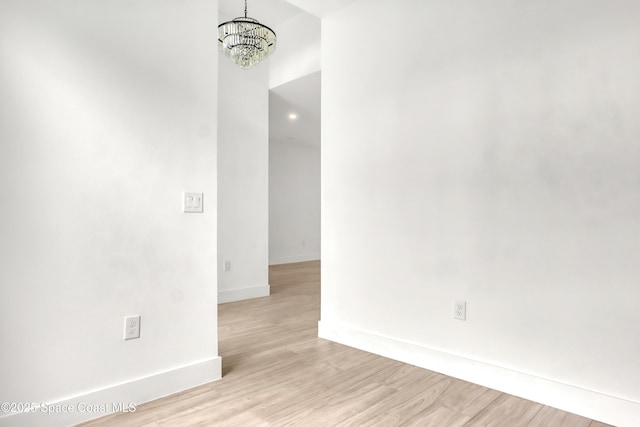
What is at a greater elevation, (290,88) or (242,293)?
(290,88)

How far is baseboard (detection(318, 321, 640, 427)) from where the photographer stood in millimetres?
1786

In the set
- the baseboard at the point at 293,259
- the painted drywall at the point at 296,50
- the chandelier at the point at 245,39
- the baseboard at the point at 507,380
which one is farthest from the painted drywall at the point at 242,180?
the baseboard at the point at 293,259

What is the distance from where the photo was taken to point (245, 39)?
2953mm

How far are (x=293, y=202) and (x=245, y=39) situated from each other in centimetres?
555

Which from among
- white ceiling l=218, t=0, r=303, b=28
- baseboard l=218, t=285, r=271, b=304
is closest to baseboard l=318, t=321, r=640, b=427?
baseboard l=218, t=285, r=271, b=304

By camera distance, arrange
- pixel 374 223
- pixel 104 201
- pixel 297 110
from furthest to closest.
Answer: pixel 297 110, pixel 374 223, pixel 104 201

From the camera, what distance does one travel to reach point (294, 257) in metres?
8.35

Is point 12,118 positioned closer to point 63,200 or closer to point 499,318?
point 63,200

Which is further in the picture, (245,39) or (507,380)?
(245,39)

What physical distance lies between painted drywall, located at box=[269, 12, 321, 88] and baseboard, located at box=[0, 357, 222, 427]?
3242 mm

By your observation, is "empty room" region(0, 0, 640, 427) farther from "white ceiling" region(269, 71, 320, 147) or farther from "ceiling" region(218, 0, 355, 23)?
"white ceiling" region(269, 71, 320, 147)

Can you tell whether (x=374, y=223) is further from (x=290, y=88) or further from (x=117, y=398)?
(x=290, y=88)

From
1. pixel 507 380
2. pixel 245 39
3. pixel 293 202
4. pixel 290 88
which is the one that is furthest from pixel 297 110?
pixel 507 380

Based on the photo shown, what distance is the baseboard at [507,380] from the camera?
179 centimetres
